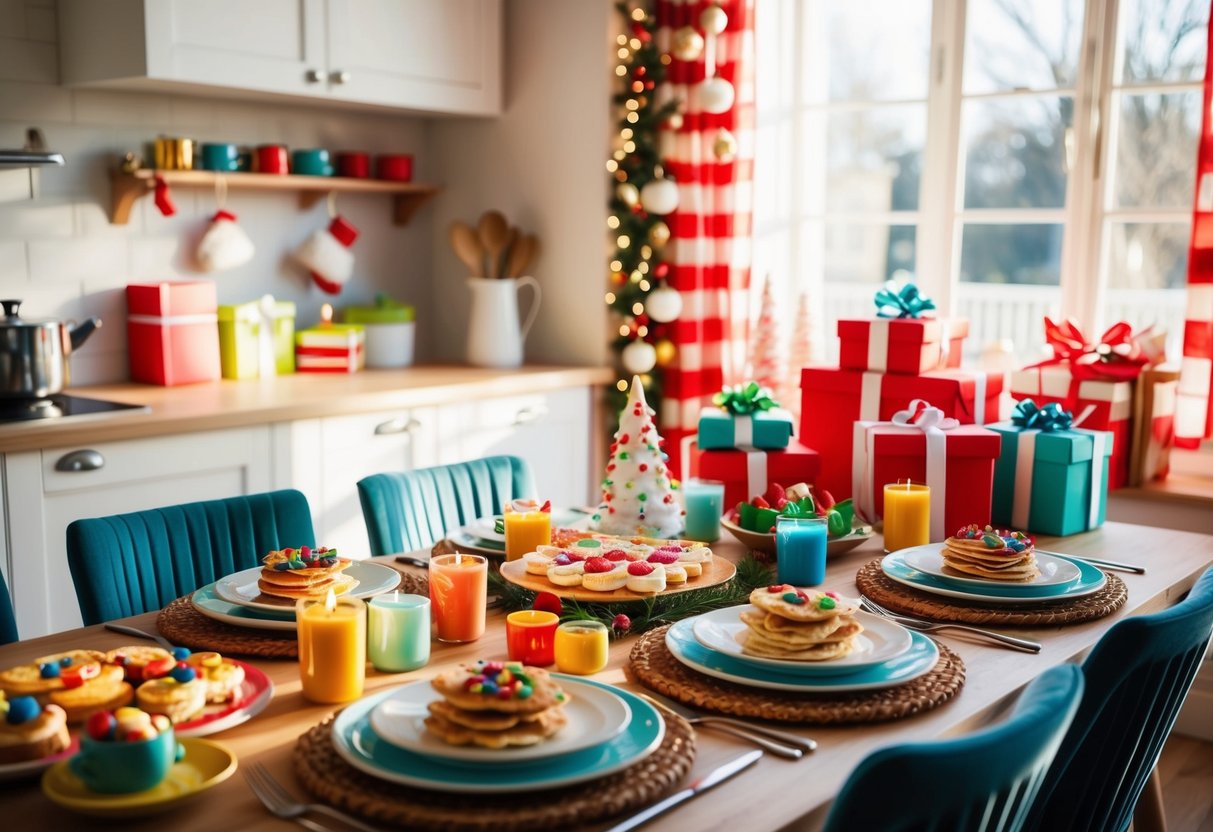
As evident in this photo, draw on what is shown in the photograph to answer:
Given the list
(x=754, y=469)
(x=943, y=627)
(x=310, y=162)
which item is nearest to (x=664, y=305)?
(x=310, y=162)

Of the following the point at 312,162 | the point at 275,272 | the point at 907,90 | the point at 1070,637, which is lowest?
the point at 1070,637

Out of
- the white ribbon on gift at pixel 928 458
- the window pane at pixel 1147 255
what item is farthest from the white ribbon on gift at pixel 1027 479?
the window pane at pixel 1147 255

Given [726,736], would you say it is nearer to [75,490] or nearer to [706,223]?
[75,490]

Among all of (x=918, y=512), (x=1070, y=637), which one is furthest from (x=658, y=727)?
(x=918, y=512)

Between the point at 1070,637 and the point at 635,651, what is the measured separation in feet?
1.88

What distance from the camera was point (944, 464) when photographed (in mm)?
2104

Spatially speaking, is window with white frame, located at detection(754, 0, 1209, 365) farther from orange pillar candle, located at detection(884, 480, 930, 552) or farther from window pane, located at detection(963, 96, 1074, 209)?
orange pillar candle, located at detection(884, 480, 930, 552)

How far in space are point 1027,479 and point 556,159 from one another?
1.91 m

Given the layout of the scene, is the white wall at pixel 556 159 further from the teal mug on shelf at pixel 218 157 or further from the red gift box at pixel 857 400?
the red gift box at pixel 857 400

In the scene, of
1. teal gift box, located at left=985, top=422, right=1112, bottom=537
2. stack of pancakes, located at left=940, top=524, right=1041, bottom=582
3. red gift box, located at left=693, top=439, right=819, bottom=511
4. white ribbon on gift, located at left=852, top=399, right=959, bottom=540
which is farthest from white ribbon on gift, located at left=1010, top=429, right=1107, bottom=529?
stack of pancakes, located at left=940, top=524, right=1041, bottom=582

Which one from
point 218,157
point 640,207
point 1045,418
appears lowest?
point 1045,418

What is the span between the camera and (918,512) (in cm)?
196

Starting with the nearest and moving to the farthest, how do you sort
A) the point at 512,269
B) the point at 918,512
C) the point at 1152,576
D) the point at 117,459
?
the point at 1152,576
the point at 918,512
the point at 117,459
the point at 512,269

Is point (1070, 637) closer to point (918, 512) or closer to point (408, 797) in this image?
point (918, 512)
